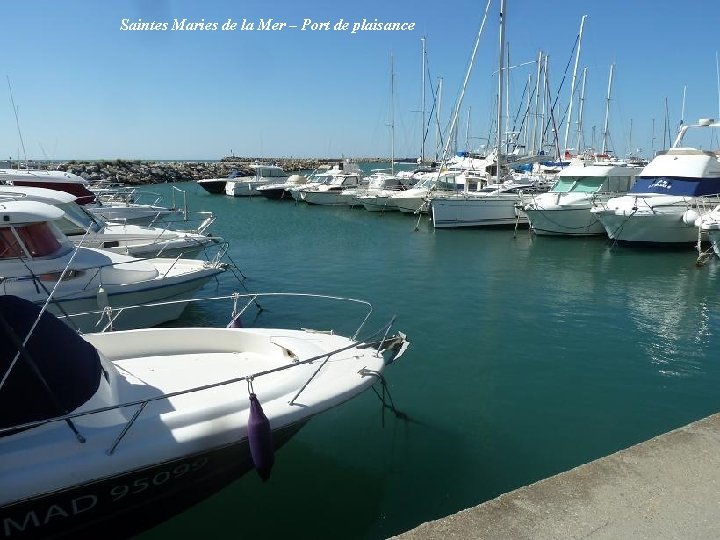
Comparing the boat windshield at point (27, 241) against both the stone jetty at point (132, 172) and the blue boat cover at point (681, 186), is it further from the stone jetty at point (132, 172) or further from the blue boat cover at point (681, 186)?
the stone jetty at point (132, 172)

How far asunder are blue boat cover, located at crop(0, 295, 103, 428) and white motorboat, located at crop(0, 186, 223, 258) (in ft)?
26.4

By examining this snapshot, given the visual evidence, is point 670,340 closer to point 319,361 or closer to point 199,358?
point 319,361

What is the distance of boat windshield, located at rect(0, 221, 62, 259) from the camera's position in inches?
378

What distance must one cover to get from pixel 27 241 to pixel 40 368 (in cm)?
616

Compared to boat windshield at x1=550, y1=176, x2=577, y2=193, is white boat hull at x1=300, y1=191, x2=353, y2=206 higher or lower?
lower

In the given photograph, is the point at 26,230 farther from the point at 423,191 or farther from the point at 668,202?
the point at 423,191

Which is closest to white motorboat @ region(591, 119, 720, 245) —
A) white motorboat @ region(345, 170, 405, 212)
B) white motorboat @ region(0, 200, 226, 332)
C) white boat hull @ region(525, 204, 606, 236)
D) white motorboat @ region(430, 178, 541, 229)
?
white boat hull @ region(525, 204, 606, 236)

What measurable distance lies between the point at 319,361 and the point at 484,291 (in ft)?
32.8

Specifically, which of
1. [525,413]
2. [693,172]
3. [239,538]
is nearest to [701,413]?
[525,413]

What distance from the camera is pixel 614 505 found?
4.16 m

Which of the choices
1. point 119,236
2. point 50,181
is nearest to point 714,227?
point 119,236

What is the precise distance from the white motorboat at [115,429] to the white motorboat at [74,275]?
13.4 feet

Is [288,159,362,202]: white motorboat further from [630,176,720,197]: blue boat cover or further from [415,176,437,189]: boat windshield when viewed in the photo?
[630,176,720,197]: blue boat cover

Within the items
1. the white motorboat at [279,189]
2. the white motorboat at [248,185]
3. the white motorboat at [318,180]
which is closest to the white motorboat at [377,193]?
the white motorboat at [318,180]
